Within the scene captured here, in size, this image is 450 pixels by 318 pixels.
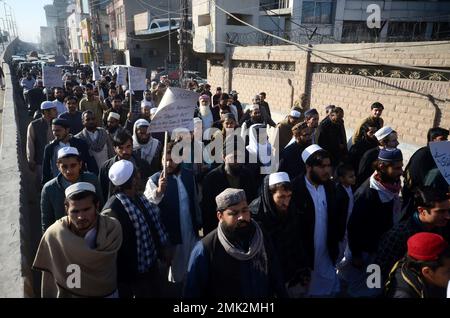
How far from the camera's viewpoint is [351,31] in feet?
80.9

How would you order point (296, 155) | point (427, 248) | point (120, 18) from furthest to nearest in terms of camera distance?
point (120, 18) → point (296, 155) → point (427, 248)

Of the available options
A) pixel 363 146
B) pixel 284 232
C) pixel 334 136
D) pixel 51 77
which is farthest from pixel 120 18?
pixel 284 232

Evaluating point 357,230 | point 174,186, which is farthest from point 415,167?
point 174,186

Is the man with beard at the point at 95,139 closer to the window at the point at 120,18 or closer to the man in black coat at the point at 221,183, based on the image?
the man in black coat at the point at 221,183


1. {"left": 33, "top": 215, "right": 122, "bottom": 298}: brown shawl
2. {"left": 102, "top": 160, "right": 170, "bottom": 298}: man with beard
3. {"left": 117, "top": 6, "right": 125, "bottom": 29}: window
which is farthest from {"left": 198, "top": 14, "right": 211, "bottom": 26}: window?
{"left": 117, "top": 6, "right": 125, "bottom": 29}: window

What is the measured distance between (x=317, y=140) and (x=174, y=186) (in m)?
3.04

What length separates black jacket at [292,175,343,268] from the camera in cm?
321

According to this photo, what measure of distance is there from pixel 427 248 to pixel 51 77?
9.23 m

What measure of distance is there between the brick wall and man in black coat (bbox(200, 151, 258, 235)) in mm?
5059

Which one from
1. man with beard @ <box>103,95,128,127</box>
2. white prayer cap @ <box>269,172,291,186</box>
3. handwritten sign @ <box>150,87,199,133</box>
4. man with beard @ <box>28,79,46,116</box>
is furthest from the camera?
man with beard @ <box>28,79,46,116</box>

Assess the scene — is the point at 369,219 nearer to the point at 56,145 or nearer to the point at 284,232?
the point at 284,232

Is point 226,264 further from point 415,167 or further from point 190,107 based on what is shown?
point 415,167

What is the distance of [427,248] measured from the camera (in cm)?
197

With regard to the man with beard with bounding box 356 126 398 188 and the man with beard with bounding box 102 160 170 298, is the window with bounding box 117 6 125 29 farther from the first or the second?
the man with beard with bounding box 102 160 170 298
